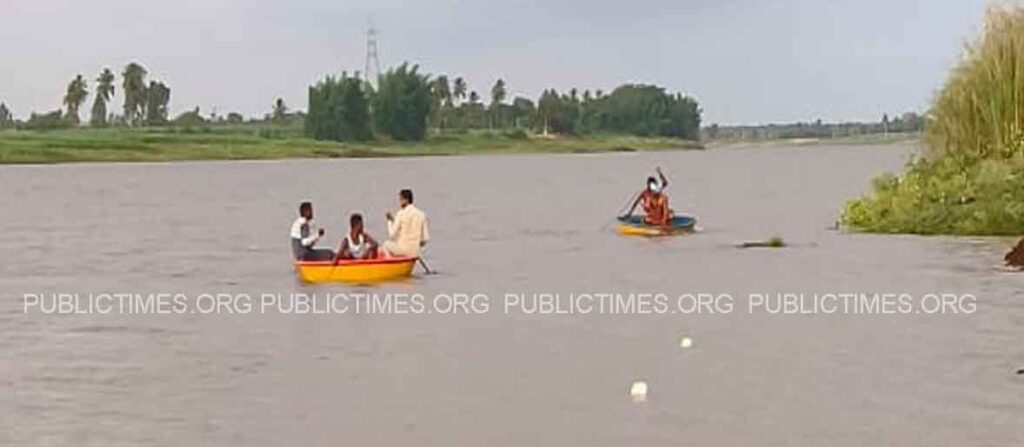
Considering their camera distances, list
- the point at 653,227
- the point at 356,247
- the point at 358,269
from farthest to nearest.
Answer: the point at 653,227 → the point at 356,247 → the point at 358,269

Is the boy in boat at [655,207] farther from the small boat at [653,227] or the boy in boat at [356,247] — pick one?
the boy in boat at [356,247]

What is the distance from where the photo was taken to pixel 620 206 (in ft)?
203

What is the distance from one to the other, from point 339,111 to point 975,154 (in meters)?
103

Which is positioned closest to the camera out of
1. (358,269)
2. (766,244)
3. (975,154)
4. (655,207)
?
(358,269)

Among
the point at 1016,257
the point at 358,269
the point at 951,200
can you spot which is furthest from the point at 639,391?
the point at 951,200

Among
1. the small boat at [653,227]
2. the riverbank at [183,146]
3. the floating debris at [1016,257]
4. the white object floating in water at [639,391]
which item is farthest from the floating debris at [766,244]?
the riverbank at [183,146]

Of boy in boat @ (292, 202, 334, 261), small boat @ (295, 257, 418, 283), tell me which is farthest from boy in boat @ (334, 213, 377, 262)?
boy in boat @ (292, 202, 334, 261)

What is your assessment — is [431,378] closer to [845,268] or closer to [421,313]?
[421,313]

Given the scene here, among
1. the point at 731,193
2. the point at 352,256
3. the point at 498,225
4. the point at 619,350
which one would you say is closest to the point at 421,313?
the point at 352,256

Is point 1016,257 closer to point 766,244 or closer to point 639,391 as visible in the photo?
point 766,244

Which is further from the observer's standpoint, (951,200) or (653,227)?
(653,227)

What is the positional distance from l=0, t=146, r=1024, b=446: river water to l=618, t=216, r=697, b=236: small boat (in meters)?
0.66

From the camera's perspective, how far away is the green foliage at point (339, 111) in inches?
5389

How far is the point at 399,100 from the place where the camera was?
5551 inches
